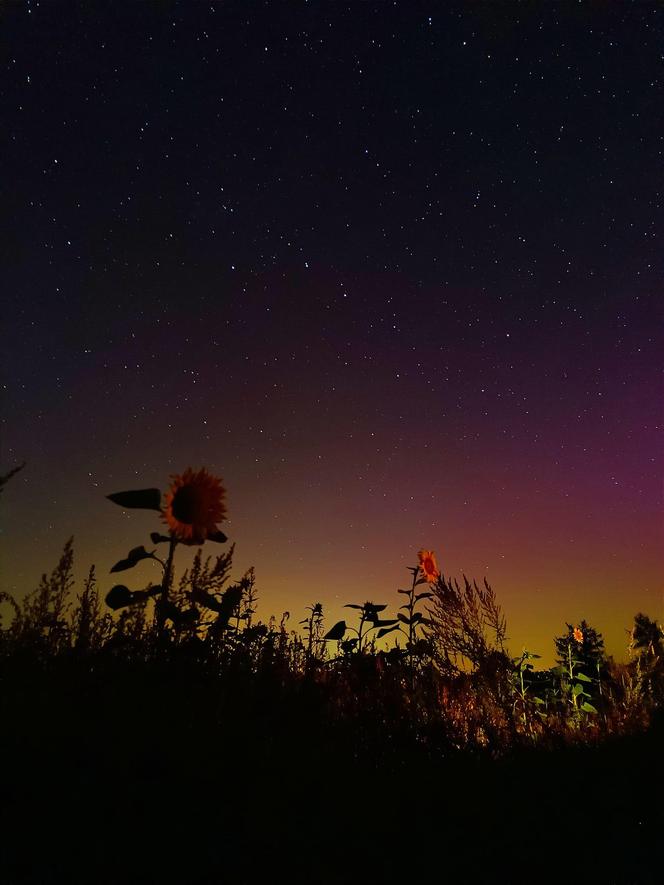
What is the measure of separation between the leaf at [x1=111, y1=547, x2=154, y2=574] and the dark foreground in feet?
1.96

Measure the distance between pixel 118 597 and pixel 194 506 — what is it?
69 cm

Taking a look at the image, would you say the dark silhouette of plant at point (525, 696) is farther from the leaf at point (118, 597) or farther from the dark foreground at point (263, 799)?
the leaf at point (118, 597)

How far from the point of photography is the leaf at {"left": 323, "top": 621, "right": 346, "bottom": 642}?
4555 millimetres

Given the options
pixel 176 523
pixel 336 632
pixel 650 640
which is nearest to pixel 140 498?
pixel 176 523

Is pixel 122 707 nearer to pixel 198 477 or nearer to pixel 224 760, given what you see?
pixel 224 760

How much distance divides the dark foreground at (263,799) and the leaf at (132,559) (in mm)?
596

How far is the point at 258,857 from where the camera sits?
1.62 m

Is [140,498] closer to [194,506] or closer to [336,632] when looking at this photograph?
[194,506]

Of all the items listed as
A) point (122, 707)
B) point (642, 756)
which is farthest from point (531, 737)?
point (122, 707)

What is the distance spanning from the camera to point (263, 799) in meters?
1.87

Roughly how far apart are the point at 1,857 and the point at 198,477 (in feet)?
7.67

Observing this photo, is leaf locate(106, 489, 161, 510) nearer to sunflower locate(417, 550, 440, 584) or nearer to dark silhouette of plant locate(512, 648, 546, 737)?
dark silhouette of plant locate(512, 648, 546, 737)

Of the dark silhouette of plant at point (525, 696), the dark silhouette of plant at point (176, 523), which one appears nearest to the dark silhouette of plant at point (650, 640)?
the dark silhouette of plant at point (525, 696)

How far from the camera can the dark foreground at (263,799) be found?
1574 mm
